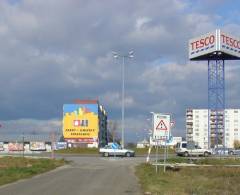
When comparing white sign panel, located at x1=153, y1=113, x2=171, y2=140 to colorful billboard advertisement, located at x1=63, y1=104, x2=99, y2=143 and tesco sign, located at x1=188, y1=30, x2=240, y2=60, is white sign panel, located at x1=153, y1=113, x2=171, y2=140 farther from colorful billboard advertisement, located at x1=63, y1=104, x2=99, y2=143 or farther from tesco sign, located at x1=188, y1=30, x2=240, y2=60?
colorful billboard advertisement, located at x1=63, y1=104, x2=99, y2=143

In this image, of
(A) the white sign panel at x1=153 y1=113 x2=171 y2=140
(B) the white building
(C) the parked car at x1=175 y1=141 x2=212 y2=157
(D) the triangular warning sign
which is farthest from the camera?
(B) the white building

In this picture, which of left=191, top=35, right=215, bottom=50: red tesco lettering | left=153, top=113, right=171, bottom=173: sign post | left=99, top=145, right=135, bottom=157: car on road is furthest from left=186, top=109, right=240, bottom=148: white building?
left=153, top=113, right=171, bottom=173: sign post

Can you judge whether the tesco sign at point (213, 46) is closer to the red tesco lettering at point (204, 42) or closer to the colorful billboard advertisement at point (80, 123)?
the red tesco lettering at point (204, 42)

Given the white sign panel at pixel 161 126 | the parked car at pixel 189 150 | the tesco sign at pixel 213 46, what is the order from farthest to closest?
1. the parked car at pixel 189 150
2. the tesco sign at pixel 213 46
3. the white sign panel at pixel 161 126

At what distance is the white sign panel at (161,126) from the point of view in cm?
3064

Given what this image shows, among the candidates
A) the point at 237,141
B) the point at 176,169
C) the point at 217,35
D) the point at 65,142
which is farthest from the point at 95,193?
the point at 237,141

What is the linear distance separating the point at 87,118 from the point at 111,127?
44.3 m

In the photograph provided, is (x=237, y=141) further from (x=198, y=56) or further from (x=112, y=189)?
(x=112, y=189)

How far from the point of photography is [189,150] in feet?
260

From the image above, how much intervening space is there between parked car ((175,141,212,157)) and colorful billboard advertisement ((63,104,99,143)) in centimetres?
4621

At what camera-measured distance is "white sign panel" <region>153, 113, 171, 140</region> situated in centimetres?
3064

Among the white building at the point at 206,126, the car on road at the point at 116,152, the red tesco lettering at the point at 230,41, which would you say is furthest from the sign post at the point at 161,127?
the white building at the point at 206,126

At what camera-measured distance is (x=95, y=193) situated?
801 inches

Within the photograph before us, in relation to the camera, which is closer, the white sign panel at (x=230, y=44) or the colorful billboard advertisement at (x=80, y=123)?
the white sign panel at (x=230, y=44)
